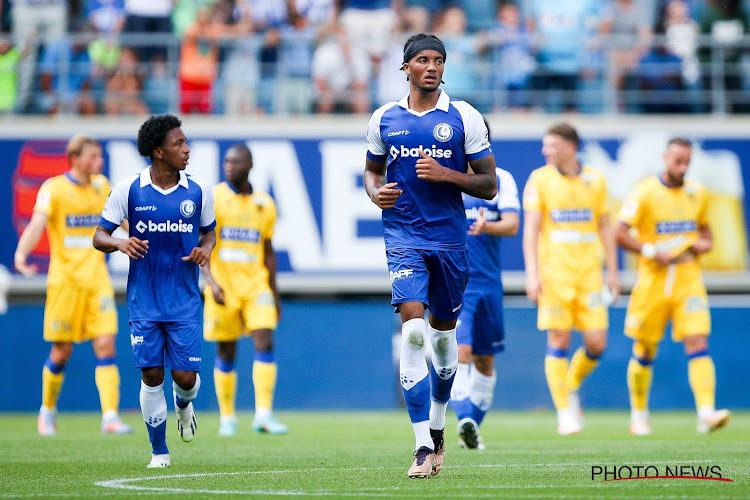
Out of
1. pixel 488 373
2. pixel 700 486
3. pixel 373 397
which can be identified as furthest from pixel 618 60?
pixel 700 486

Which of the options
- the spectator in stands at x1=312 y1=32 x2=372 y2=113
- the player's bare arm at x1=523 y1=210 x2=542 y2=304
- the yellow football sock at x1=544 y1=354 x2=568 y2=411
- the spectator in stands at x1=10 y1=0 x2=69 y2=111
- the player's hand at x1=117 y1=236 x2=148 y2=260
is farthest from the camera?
the spectator in stands at x1=10 y1=0 x2=69 y2=111

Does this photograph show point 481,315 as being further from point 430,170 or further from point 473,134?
point 430,170

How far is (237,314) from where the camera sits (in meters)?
12.0

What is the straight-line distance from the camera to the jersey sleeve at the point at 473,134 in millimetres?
7309

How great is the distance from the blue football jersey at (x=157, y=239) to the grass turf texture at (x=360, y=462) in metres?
1.06

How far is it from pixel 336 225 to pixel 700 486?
453 inches

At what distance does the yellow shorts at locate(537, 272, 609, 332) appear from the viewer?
38.2 feet

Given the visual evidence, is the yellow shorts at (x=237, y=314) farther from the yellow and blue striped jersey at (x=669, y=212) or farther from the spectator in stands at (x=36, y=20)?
the spectator in stands at (x=36, y=20)

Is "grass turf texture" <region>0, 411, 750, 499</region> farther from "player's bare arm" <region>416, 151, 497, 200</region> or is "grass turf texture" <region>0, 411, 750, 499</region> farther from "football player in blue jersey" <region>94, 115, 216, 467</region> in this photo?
"player's bare arm" <region>416, 151, 497, 200</region>

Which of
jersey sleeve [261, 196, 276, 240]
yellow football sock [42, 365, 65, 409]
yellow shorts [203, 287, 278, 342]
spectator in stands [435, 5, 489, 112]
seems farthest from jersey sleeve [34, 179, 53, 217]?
spectator in stands [435, 5, 489, 112]

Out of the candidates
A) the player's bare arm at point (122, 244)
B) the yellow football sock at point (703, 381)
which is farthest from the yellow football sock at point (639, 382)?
the player's bare arm at point (122, 244)

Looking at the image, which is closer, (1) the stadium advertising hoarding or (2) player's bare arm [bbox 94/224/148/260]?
(2) player's bare arm [bbox 94/224/148/260]

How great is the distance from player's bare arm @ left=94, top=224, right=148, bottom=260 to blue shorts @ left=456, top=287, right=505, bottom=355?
2.96 metres

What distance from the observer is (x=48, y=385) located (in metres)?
12.2
